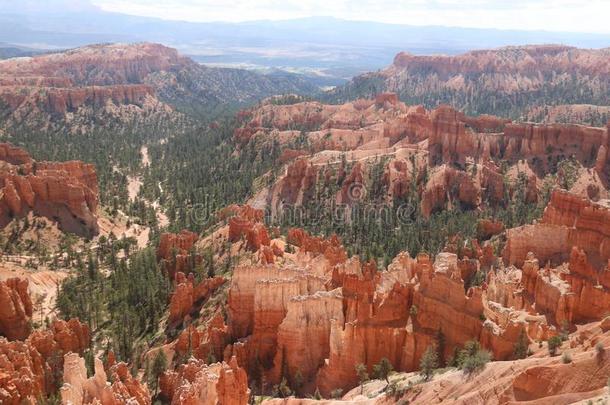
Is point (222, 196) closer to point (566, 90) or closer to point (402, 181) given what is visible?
point (402, 181)

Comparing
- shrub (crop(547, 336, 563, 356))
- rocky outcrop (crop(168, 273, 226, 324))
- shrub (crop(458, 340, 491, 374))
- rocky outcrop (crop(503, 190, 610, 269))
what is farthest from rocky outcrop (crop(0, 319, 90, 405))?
rocky outcrop (crop(503, 190, 610, 269))

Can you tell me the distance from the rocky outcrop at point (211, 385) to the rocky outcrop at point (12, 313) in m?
22.3

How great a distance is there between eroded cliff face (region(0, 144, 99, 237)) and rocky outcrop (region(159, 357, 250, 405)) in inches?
2133

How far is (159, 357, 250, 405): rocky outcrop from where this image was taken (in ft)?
108

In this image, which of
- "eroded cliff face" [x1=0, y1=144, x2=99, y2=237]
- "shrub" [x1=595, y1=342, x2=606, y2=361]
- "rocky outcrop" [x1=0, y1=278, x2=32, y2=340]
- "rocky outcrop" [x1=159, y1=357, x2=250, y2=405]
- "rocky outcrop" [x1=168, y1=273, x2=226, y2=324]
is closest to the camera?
"shrub" [x1=595, y1=342, x2=606, y2=361]

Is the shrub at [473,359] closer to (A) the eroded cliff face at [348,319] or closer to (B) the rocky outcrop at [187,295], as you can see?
(A) the eroded cliff face at [348,319]

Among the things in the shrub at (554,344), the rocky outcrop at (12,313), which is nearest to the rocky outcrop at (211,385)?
the shrub at (554,344)

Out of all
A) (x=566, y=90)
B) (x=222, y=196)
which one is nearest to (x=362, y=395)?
(x=222, y=196)

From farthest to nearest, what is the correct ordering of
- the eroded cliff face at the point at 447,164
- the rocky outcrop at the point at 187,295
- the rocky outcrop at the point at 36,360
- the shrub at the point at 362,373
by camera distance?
the eroded cliff face at the point at 447,164 → the rocky outcrop at the point at 187,295 → the shrub at the point at 362,373 → the rocky outcrop at the point at 36,360

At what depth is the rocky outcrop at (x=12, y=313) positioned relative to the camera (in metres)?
51.5

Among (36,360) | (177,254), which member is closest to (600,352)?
(36,360)

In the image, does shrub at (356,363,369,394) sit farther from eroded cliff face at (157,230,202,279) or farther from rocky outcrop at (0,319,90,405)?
eroded cliff face at (157,230,202,279)

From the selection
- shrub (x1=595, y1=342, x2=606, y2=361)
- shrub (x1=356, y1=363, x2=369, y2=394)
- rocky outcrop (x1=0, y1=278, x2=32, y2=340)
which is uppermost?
shrub (x1=595, y1=342, x2=606, y2=361)

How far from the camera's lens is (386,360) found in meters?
37.7
